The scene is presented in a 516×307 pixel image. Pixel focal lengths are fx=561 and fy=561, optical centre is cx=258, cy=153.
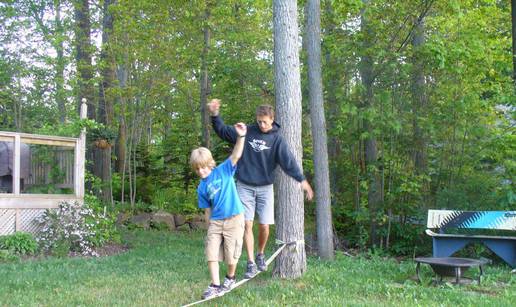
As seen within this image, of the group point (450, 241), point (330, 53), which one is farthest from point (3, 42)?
point (450, 241)

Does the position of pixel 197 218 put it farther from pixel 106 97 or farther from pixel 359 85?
pixel 359 85

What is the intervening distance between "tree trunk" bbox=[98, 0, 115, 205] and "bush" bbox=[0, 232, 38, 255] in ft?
12.0

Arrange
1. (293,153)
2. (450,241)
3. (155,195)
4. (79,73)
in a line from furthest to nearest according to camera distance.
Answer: (155,195), (79,73), (450,241), (293,153)

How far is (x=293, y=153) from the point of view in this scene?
6359mm

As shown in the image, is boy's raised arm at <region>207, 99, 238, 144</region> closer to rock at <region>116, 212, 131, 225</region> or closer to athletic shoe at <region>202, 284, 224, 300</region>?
athletic shoe at <region>202, 284, 224, 300</region>

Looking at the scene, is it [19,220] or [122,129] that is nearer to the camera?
[19,220]

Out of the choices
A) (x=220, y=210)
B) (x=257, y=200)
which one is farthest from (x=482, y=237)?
(x=220, y=210)

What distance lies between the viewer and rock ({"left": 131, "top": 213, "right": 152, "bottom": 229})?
42.3 ft

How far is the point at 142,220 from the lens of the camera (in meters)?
13.0

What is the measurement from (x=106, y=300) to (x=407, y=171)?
6.54 m

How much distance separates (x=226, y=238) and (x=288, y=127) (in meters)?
1.69

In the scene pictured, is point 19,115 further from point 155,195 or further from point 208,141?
point 208,141

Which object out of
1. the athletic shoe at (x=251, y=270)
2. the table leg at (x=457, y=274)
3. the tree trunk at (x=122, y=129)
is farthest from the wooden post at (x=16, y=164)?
the table leg at (x=457, y=274)

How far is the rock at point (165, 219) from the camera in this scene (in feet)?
43.3
